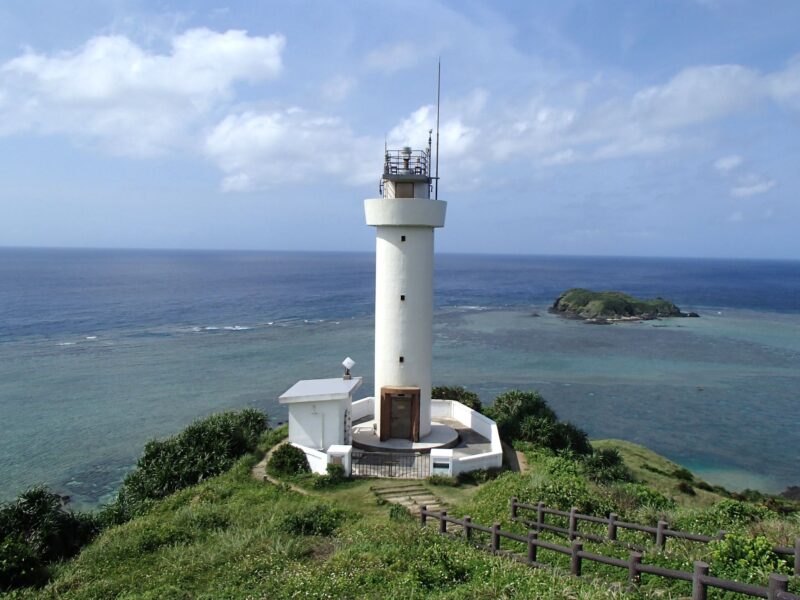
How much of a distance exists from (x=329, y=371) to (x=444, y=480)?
25.4m

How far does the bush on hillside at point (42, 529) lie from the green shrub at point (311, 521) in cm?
437

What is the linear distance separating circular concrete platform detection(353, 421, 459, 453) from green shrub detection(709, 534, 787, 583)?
9.97 metres

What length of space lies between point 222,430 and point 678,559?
44.8 feet

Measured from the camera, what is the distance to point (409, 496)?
14.4 m

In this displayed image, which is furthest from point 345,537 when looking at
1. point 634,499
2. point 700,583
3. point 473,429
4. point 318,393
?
point 473,429

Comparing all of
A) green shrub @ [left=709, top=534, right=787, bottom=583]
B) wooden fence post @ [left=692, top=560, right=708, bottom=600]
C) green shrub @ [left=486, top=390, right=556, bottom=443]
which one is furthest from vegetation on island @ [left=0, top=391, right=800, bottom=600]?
wooden fence post @ [left=692, top=560, right=708, bottom=600]

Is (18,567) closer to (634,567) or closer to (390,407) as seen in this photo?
(390,407)

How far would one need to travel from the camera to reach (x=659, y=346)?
2093 inches

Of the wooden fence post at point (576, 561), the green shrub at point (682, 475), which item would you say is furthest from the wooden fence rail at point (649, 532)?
the green shrub at point (682, 475)

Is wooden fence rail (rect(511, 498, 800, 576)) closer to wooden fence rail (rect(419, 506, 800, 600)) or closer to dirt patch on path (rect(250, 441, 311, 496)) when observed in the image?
wooden fence rail (rect(419, 506, 800, 600))

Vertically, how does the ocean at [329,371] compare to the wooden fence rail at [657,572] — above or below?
below

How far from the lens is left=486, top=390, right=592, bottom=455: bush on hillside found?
747 inches

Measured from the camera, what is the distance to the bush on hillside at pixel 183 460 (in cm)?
1569

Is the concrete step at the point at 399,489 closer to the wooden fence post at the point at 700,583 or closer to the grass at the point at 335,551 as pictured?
the grass at the point at 335,551
